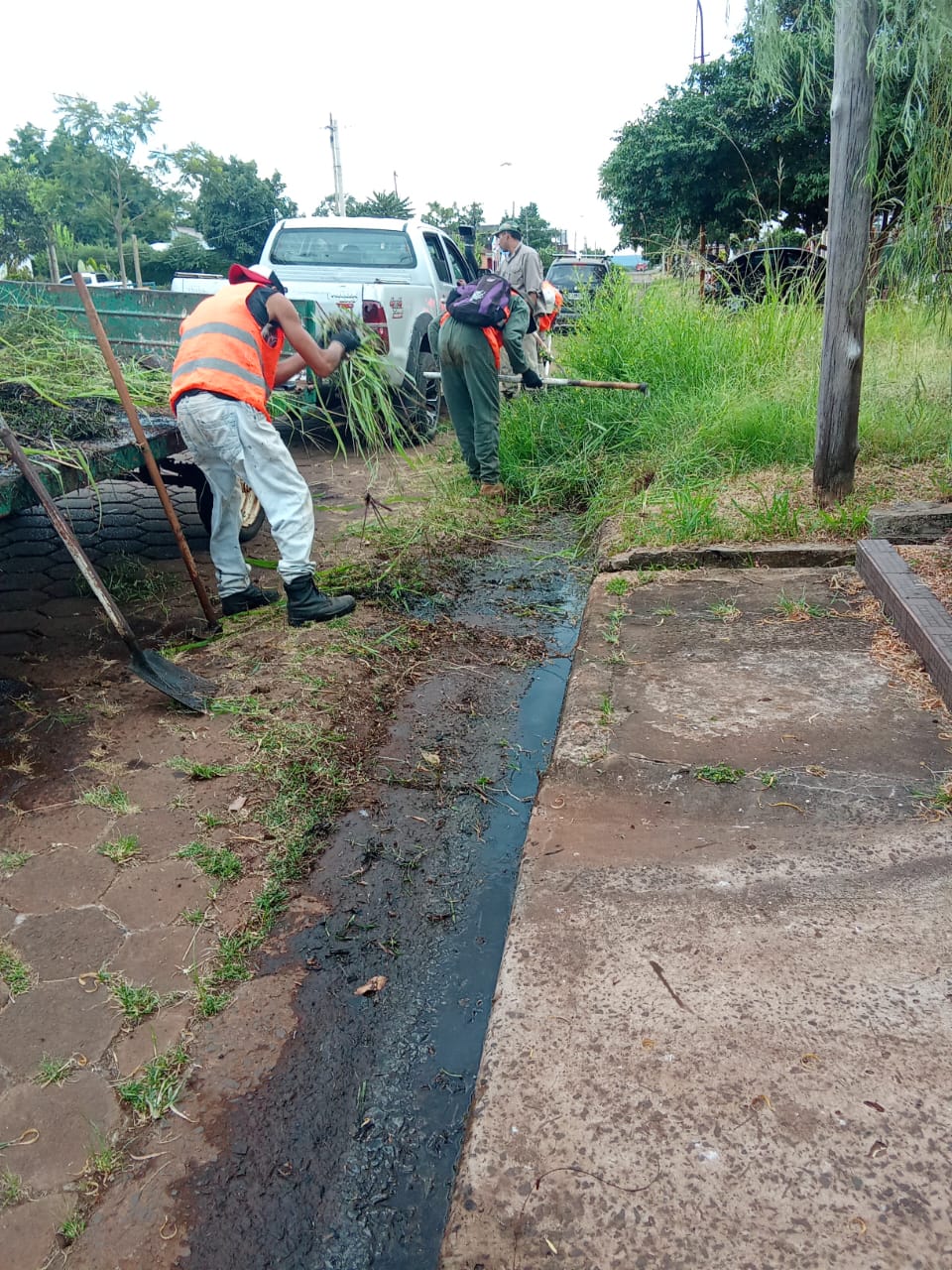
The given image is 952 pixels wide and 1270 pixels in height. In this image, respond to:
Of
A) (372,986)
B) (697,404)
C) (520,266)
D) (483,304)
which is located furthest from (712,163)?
(372,986)

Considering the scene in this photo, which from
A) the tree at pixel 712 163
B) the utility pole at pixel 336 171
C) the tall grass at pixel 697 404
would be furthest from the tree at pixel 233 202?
the tall grass at pixel 697 404

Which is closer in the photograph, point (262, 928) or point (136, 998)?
point (136, 998)

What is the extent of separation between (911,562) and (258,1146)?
11.4 feet

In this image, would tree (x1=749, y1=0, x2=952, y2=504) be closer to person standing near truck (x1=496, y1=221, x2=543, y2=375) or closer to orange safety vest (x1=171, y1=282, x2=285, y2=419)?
A: orange safety vest (x1=171, y1=282, x2=285, y2=419)

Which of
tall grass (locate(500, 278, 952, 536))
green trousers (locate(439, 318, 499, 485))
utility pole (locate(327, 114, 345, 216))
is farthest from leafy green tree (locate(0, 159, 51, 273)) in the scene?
green trousers (locate(439, 318, 499, 485))

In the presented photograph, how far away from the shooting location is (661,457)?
6125 millimetres

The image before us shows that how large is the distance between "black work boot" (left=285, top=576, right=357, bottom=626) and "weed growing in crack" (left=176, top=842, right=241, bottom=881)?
1.68 metres

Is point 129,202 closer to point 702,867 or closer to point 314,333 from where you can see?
point 314,333

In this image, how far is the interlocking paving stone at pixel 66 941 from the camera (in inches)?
90.4

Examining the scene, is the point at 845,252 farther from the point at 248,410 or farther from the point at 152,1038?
the point at 152,1038

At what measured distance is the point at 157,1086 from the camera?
1934 millimetres

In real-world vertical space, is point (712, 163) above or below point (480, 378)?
above

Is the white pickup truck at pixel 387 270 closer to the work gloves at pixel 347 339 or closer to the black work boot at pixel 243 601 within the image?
the work gloves at pixel 347 339

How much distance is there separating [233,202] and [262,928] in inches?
1473
